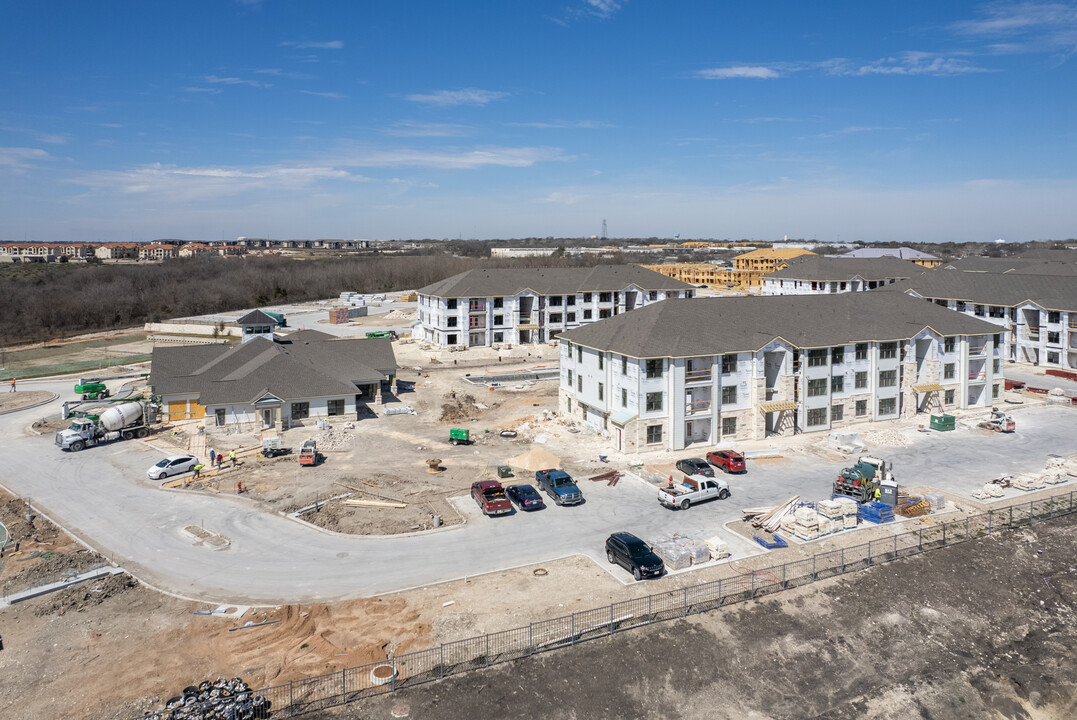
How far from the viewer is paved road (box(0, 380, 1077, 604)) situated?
29.9 m

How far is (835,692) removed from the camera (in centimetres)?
2308

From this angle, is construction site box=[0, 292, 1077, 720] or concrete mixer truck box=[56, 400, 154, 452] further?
concrete mixer truck box=[56, 400, 154, 452]

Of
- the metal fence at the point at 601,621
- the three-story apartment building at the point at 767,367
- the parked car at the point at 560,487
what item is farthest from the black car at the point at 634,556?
the three-story apartment building at the point at 767,367

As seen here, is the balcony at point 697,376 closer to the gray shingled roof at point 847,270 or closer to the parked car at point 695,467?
the parked car at point 695,467

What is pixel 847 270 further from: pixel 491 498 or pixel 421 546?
pixel 421 546

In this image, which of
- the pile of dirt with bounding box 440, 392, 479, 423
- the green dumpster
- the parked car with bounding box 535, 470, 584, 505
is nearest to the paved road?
the parked car with bounding box 535, 470, 584, 505

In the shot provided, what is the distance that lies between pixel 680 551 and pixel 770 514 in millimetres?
7273

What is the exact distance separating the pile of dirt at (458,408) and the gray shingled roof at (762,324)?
11.0m

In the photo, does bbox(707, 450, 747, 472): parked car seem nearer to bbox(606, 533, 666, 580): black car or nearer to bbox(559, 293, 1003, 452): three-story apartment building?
bbox(559, 293, 1003, 452): three-story apartment building

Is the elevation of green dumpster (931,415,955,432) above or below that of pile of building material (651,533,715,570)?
above

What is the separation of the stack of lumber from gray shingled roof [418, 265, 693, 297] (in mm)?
63479

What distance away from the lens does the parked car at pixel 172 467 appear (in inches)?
1679

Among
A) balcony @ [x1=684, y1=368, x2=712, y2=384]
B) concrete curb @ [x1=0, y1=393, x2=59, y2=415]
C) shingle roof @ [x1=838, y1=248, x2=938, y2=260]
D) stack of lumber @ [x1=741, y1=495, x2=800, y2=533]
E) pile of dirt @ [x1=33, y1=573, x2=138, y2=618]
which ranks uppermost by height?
shingle roof @ [x1=838, y1=248, x2=938, y2=260]

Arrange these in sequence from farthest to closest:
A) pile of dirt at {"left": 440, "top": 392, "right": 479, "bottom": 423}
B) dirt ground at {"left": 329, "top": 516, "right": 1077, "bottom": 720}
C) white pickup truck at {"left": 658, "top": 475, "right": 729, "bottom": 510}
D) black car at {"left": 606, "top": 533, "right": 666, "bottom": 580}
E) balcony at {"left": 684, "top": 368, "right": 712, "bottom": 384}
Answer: pile of dirt at {"left": 440, "top": 392, "right": 479, "bottom": 423}
balcony at {"left": 684, "top": 368, "right": 712, "bottom": 384}
white pickup truck at {"left": 658, "top": 475, "right": 729, "bottom": 510}
black car at {"left": 606, "top": 533, "right": 666, "bottom": 580}
dirt ground at {"left": 329, "top": 516, "right": 1077, "bottom": 720}
